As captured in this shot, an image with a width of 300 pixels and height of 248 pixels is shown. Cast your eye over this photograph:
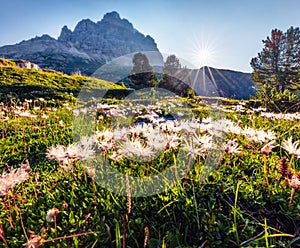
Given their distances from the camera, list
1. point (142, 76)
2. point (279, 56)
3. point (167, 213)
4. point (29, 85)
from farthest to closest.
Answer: point (142, 76), point (279, 56), point (29, 85), point (167, 213)

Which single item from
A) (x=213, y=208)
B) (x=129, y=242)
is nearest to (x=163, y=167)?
(x=213, y=208)

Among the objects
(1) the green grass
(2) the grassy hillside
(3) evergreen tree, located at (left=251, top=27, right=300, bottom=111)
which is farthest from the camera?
(3) evergreen tree, located at (left=251, top=27, right=300, bottom=111)

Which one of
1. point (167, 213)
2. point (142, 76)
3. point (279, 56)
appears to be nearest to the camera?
point (167, 213)

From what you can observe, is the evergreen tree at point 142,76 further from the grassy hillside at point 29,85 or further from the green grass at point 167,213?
the green grass at point 167,213

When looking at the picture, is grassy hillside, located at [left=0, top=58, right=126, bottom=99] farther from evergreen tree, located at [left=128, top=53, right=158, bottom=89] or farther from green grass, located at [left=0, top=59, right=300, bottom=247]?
evergreen tree, located at [left=128, top=53, right=158, bottom=89]

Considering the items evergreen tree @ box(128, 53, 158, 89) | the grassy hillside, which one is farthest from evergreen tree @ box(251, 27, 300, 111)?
the grassy hillside

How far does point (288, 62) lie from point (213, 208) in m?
42.9

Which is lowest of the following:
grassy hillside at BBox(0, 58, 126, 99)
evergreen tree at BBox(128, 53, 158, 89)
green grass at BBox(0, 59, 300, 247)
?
green grass at BBox(0, 59, 300, 247)

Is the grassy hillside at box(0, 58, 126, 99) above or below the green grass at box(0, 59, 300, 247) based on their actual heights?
above

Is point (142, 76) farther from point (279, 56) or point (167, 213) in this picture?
point (167, 213)

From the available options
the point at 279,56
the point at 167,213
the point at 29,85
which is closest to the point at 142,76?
the point at 279,56

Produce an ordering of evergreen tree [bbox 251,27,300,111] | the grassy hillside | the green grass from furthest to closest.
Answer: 1. evergreen tree [bbox 251,27,300,111]
2. the grassy hillside
3. the green grass

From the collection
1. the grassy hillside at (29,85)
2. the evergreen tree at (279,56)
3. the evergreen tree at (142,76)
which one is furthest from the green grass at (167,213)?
the evergreen tree at (279,56)

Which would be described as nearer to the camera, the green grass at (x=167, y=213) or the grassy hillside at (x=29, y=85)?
the green grass at (x=167, y=213)
